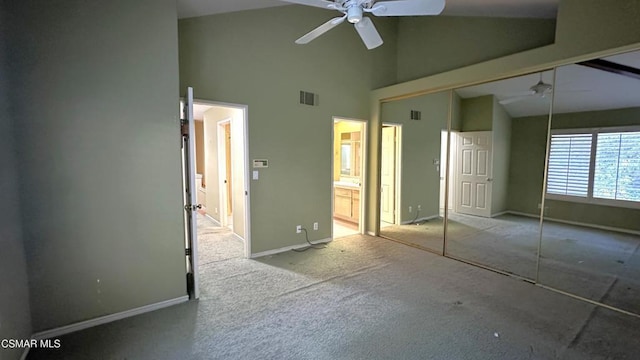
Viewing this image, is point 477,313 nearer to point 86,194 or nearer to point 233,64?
point 86,194

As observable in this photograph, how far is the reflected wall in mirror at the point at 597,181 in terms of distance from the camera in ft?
9.62

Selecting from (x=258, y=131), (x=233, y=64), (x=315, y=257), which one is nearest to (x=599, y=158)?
(x=315, y=257)

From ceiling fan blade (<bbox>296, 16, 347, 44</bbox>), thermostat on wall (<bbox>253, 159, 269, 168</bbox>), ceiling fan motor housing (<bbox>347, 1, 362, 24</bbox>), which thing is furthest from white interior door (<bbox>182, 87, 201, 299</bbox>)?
ceiling fan motor housing (<bbox>347, 1, 362, 24</bbox>)

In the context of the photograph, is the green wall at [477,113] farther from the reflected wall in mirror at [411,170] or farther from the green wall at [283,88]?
the green wall at [283,88]

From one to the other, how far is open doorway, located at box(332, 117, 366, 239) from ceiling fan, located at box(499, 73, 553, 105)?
2.23 m

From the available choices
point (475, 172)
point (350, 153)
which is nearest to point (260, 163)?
point (350, 153)

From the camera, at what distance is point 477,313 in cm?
254

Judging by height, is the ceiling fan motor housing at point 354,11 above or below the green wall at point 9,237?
above

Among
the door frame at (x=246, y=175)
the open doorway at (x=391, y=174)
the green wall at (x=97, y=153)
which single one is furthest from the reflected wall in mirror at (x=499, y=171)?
the green wall at (x=97, y=153)

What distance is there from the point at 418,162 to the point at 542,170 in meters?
2.19

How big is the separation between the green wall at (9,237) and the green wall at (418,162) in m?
4.75

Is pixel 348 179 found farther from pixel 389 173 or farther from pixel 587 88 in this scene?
pixel 587 88

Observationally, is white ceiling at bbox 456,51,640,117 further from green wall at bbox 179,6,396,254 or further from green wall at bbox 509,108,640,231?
green wall at bbox 179,6,396,254

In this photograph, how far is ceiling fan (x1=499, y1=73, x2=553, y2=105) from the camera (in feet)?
10.4
